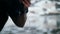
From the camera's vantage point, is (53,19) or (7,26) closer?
(7,26)

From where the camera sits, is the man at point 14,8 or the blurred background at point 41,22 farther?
the blurred background at point 41,22

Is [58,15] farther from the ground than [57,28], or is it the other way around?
[58,15]

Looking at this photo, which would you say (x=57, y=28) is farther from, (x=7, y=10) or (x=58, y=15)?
(x=7, y=10)

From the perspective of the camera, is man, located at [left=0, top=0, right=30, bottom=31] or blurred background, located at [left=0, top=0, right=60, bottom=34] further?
blurred background, located at [left=0, top=0, right=60, bottom=34]

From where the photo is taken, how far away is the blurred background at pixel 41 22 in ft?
7.53

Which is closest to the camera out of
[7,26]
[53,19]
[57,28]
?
[57,28]

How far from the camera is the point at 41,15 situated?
9.47ft

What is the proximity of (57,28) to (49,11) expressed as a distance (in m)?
0.76

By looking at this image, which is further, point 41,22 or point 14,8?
point 41,22

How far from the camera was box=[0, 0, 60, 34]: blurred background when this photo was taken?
7.53 ft

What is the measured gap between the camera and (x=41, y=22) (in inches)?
102

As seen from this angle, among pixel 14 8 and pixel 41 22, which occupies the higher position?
pixel 14 8

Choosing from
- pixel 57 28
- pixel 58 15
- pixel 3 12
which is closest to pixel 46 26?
pixel 57 28

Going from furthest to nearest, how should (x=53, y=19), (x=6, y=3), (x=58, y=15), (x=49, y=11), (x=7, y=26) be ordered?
(x=49, y=11) → (x=58, y=15) → (x=53, y=19) → (x=7, y=26) → (x=6, y=3)
